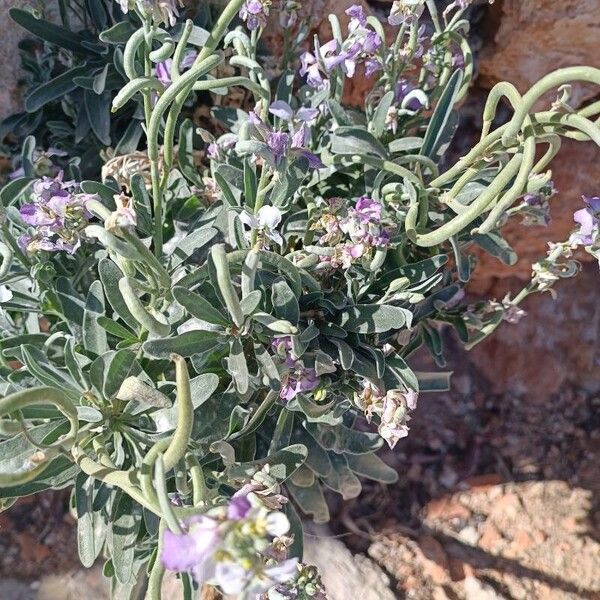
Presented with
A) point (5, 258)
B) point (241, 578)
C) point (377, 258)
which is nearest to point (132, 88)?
point (5, 258)

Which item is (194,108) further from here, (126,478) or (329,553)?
(329,553)

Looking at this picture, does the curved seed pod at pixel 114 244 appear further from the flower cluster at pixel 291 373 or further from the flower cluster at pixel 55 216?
the flower cluster at pixel 291 373

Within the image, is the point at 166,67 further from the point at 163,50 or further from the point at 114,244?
the point at 114,244

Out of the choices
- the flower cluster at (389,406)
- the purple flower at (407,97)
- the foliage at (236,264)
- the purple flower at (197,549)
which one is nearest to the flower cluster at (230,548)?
the purple flower at (197,549)

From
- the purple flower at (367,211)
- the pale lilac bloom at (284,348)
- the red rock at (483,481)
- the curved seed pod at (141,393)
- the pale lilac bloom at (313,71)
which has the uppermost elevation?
the pale lilac bloom at (313,71)

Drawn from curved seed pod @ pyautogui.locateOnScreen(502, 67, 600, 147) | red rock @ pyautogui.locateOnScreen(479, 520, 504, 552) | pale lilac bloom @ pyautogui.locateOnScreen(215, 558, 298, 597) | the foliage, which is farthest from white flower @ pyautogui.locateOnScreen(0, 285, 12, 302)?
red rock @ pyautogui.locateOnScreen(479, 520, 504, 552)

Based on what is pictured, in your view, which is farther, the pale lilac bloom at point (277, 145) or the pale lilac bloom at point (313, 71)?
the pale lilac bloom at point (313, 71)
